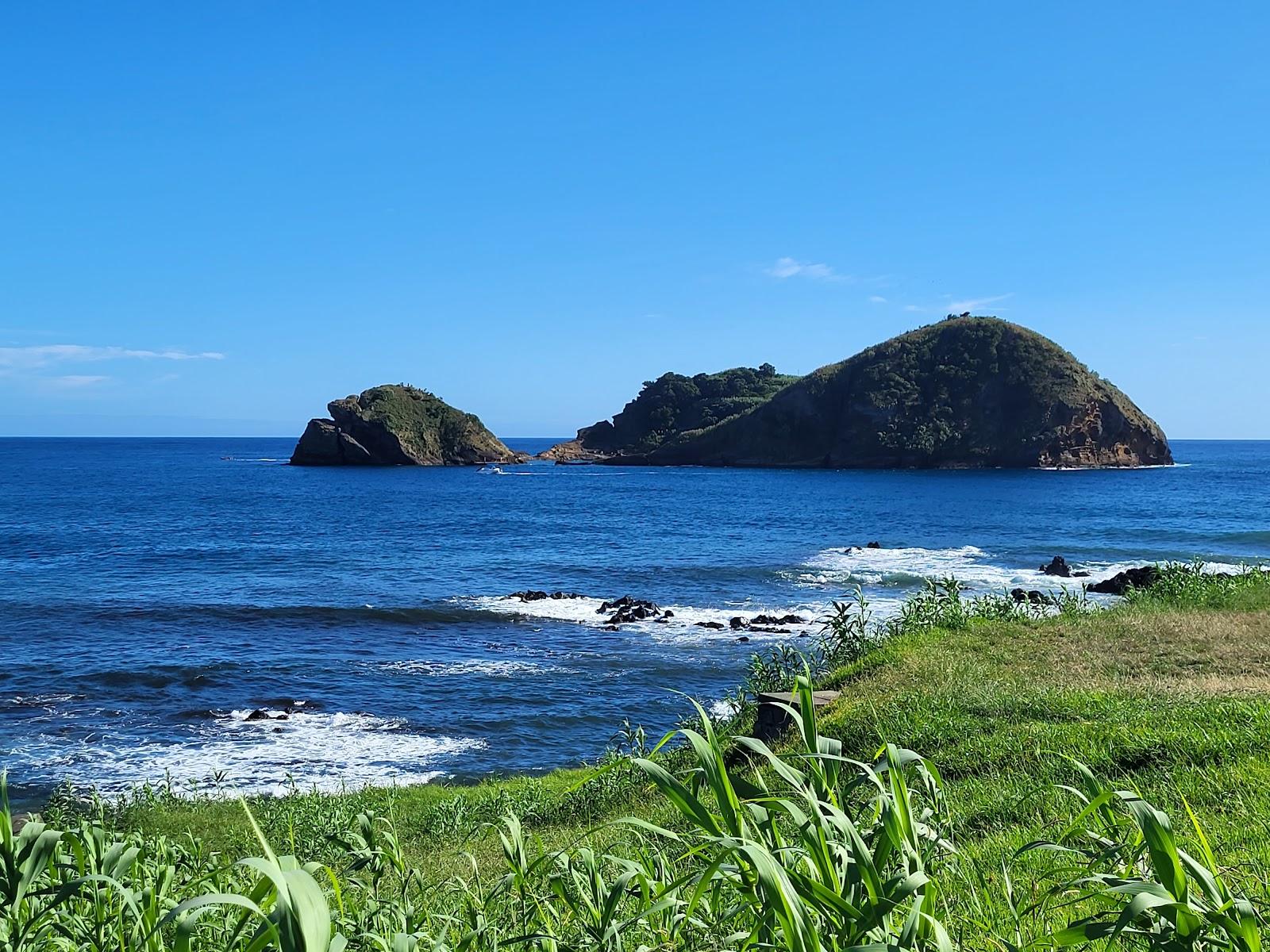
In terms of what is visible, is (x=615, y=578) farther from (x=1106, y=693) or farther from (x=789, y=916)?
(x=789, y=916)

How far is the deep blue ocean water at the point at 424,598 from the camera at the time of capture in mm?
16797

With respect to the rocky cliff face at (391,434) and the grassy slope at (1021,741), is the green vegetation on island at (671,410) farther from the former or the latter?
the grassy slope at (1021,741)

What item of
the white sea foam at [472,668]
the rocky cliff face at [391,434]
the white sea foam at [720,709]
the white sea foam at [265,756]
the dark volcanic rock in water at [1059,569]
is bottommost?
the white sea foam at [265,756]

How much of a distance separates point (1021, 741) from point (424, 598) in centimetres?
2545

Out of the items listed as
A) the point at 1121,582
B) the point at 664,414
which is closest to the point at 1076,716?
the point at 1121,582

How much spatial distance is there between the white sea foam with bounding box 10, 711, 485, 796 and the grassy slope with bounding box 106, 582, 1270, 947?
171 cm

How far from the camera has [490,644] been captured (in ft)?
79.6

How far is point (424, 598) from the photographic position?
101 feet

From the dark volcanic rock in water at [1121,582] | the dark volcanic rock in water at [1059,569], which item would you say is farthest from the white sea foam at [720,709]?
the dark volcanic rock in water at [1059,569]

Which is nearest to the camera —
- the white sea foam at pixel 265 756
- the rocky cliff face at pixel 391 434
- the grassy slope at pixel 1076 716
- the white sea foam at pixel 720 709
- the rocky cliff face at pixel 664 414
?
the grassy slope at pixel 1076 716

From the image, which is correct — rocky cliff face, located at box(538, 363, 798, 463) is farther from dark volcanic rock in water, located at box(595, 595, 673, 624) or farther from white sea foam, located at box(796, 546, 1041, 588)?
dark volcanic rock in water, located at box(595, 595, 673, 624)

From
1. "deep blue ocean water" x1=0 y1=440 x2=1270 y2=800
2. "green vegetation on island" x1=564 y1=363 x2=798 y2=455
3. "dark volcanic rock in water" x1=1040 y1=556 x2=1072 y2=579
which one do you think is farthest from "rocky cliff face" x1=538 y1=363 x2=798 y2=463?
"dark volcanic rock in water" x1=1040 y1=556 x2=1072 y2=579

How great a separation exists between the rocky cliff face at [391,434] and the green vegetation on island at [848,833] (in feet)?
363

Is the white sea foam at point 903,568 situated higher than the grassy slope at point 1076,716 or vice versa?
the grassy slope at point 1076,716
